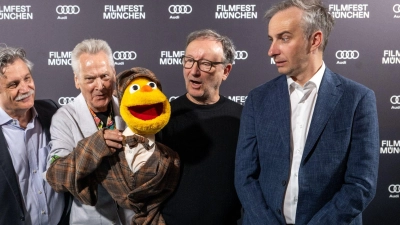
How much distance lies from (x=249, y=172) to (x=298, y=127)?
9.7 inches

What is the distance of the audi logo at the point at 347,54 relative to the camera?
2980mm

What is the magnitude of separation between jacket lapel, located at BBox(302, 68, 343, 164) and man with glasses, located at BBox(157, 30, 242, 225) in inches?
15.6

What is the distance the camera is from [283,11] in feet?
4.90

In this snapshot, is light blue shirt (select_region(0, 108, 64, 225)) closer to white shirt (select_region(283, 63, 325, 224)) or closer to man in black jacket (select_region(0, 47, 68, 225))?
man in black jacket (select_region(0, 47, 68, 225))

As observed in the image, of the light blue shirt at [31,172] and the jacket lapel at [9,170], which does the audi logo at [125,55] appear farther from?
the jacket lapel at [9,170]

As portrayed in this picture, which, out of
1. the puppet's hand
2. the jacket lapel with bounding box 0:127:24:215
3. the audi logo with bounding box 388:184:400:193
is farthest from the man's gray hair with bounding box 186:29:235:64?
the audi logo with bounding box 388:184:400:193

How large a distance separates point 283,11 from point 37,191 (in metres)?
1.26

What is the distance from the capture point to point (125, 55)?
299cm

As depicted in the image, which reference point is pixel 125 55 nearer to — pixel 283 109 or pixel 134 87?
pixel 134 87

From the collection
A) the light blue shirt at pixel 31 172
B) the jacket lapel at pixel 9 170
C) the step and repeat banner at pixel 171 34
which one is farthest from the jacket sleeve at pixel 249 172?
the step and repeat banner at pixel 171 34

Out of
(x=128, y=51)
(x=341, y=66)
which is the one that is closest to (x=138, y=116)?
(x=128, y=51)

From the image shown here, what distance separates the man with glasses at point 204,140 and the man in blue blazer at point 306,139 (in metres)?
0.15

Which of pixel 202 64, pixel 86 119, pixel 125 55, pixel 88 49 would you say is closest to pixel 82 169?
pixel 86 119

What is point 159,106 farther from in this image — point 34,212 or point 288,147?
point 34,212
